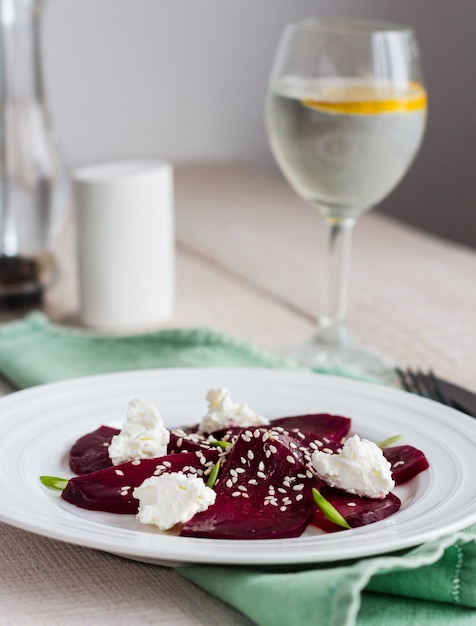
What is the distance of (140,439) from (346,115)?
0.54m

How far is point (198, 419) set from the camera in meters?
0.90

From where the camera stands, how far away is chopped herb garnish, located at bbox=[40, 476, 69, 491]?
723 millimetres

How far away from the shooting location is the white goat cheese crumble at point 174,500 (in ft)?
2.10

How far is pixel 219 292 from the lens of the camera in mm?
1498

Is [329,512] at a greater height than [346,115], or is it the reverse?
[346,115]

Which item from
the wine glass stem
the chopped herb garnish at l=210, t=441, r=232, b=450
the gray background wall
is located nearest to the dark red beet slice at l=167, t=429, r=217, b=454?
the chopped herb garnish at l=210, t=441, r=232, b=450

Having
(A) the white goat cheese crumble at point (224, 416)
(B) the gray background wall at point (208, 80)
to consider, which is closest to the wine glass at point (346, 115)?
(A) the white goat cheese crumble at point (224, 416)

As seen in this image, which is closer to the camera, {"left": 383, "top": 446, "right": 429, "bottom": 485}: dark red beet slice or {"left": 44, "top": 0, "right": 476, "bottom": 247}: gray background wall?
{"left": 383, "top": 446, "right": 429, "bottom": 485}: dark red beet slice

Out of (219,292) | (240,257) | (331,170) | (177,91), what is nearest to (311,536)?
(331,170)

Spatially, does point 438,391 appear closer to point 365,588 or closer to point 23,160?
point 365,588

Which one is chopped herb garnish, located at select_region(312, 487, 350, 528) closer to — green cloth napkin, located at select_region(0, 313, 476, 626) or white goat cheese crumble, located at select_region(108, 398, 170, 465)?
green cloth napkin, located at select_region(0, 313, 476, 626)

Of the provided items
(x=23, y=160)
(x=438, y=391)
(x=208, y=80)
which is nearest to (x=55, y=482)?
(x=438, y=391)

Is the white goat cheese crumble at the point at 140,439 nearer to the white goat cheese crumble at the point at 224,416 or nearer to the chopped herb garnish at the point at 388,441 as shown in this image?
the white goat cheese crumble at the point at 224,416

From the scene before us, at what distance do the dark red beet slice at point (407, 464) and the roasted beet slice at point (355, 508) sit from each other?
0.05 metres
